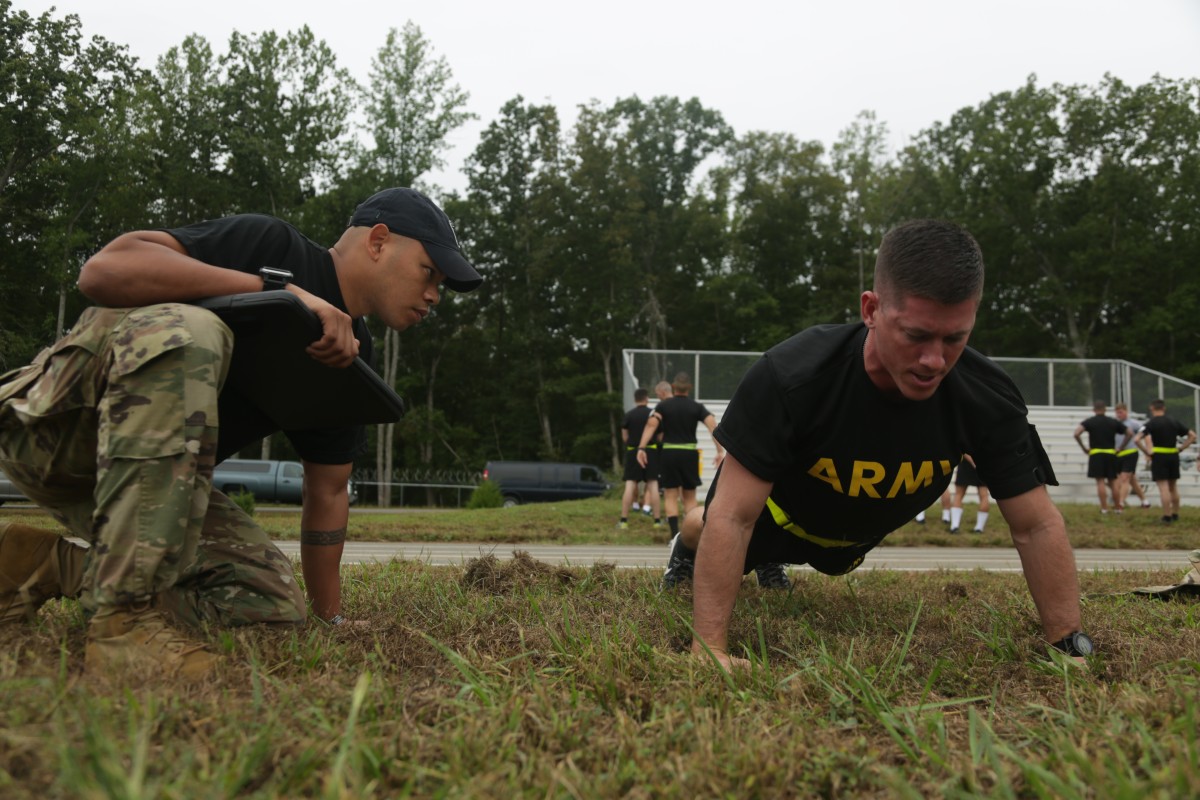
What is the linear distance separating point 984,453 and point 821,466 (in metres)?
0.58

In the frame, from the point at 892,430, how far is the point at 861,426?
121 millimetres

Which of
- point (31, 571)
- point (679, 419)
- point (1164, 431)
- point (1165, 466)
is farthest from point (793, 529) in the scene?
point (1164, 431)

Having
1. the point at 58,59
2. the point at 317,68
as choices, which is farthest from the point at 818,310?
the point at 58,59

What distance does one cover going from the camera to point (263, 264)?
10.4 feet

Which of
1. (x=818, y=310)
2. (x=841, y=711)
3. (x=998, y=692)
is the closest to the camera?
(x=841, y=711)

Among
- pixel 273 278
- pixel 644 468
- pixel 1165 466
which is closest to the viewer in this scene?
pixel 273 278

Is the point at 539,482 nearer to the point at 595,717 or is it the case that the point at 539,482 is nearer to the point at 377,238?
the point at 377,238

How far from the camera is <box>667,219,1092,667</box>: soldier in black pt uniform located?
2.92 meters

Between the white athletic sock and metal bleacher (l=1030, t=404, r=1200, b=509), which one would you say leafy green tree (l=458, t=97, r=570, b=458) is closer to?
metal bleacher (l=1030, t=404, r=1200, b=509)

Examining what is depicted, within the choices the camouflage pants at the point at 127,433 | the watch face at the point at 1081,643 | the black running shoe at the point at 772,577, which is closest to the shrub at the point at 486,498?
the black running shoe at the point at 772,577

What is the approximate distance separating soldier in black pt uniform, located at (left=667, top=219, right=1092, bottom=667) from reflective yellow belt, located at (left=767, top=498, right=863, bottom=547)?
20cm

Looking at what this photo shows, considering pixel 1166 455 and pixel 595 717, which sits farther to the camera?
pixel 1166 455

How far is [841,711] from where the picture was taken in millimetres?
2344

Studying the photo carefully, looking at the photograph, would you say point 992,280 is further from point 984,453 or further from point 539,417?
point 984,453
